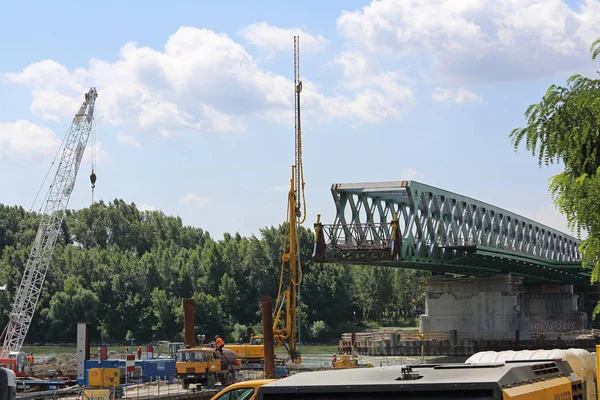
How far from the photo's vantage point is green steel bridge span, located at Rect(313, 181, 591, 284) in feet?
295

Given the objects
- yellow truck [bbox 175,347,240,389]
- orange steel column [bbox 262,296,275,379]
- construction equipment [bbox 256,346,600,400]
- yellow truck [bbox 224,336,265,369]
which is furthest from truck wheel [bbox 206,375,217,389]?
construction equipment [bbox 256,346,600,400]

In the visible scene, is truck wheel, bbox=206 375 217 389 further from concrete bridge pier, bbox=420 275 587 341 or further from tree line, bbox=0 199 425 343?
tree line, bbox=0 199 425 343

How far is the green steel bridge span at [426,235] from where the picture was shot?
295 ft

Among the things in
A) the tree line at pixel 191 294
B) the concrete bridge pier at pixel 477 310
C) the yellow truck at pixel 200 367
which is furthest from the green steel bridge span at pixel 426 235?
the tree line at pixel 191 294

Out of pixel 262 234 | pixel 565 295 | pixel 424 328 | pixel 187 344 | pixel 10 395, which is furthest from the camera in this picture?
pixel 262 234

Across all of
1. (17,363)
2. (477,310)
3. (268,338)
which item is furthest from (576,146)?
(477,310)

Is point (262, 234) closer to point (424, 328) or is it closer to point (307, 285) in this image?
point (307, 285)

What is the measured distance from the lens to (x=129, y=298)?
18538 centimetres

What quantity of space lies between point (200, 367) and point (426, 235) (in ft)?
141

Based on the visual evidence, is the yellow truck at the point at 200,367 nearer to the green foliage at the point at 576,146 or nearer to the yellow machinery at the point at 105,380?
the yellow machinery at the point at 105,380

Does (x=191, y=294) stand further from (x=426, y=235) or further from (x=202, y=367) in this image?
(x=202, y=367)

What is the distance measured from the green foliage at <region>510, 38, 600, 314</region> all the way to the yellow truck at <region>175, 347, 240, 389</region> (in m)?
41.6

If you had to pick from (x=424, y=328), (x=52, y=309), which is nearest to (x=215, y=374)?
(x=424, y=328)

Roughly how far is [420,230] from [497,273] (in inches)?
1134
